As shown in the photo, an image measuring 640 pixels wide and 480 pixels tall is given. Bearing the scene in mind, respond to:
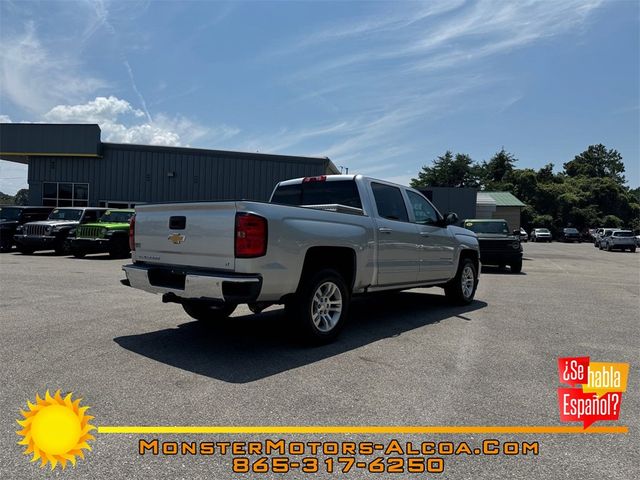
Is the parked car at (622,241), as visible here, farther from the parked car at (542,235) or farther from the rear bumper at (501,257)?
the rear bumper at (501,257)

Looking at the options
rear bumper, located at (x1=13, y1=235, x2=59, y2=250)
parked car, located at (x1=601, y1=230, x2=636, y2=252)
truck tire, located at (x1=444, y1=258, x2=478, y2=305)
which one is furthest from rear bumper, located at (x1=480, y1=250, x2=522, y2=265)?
parked car, located at (x1=601, y1=230, x2=636, y2=252)

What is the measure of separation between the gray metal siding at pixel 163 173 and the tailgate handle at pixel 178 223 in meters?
20.1

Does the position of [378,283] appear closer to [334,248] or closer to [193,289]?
[334,248]

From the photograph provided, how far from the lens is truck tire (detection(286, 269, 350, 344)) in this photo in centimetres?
484

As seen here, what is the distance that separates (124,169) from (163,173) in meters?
2.28

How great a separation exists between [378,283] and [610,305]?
17.8 feet

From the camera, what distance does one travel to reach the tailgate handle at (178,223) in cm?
478

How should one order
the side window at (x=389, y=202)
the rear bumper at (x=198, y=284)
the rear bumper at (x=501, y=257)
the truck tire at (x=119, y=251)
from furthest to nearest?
the truck tire at (x=119, y=251), the rear bumper at (x=501, y=257), the side window at (x=389, y=202), the rear bumper at (x=198, y=284)

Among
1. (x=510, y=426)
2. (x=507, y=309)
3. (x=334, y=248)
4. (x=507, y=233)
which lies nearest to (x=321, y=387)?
(x=510, y=426)

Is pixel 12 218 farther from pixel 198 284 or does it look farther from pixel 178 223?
pixel 198 284

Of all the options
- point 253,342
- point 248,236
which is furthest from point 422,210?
point 248,236

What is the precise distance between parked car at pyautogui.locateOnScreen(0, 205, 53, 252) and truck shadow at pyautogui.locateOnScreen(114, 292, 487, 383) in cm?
1591

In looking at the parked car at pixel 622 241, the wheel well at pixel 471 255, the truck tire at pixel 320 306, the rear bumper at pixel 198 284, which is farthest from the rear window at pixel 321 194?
the parked car at pixel 622 241

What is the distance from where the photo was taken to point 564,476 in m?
2.55
